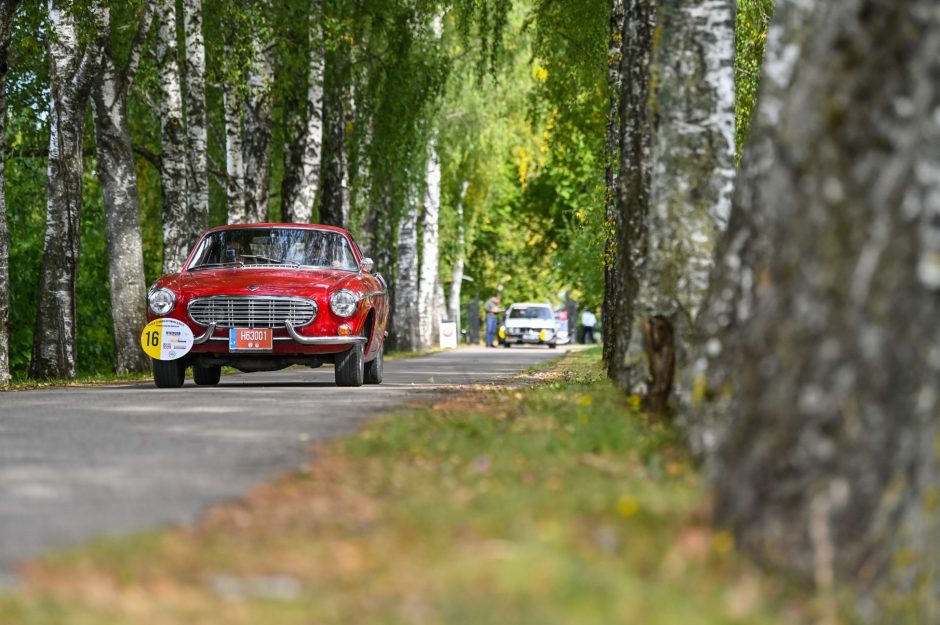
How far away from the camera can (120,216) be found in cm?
2417

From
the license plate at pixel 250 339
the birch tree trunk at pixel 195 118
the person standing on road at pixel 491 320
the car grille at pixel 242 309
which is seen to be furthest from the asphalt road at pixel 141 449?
the person standing on road at pixel 491 320

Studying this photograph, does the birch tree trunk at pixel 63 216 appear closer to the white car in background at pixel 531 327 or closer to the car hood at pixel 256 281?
the car hood at pixel 256 281

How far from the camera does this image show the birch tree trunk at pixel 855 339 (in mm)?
6398

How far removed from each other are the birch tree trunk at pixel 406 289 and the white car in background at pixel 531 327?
53.1ft

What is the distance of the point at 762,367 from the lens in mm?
6730

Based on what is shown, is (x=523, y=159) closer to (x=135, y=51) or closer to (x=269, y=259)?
(x=135, y=51)

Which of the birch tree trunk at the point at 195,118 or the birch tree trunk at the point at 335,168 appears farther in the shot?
the birch tree trunk at the point at 335,168

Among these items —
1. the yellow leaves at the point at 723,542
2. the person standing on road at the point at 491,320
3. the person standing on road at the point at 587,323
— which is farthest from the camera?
the person standing on road at the point at 587,323

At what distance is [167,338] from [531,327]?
43.3 meters

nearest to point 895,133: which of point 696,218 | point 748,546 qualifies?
point 748,546

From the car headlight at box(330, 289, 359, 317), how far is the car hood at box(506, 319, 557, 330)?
42.7 m

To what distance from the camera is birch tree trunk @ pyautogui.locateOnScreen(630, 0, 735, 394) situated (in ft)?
37.1


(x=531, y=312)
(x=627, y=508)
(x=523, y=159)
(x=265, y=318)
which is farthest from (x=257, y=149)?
(x=531, y=312)

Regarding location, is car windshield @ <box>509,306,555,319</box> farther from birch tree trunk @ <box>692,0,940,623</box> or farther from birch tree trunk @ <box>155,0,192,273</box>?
birch tree trunk @ <box>692,0,940,623</box>
